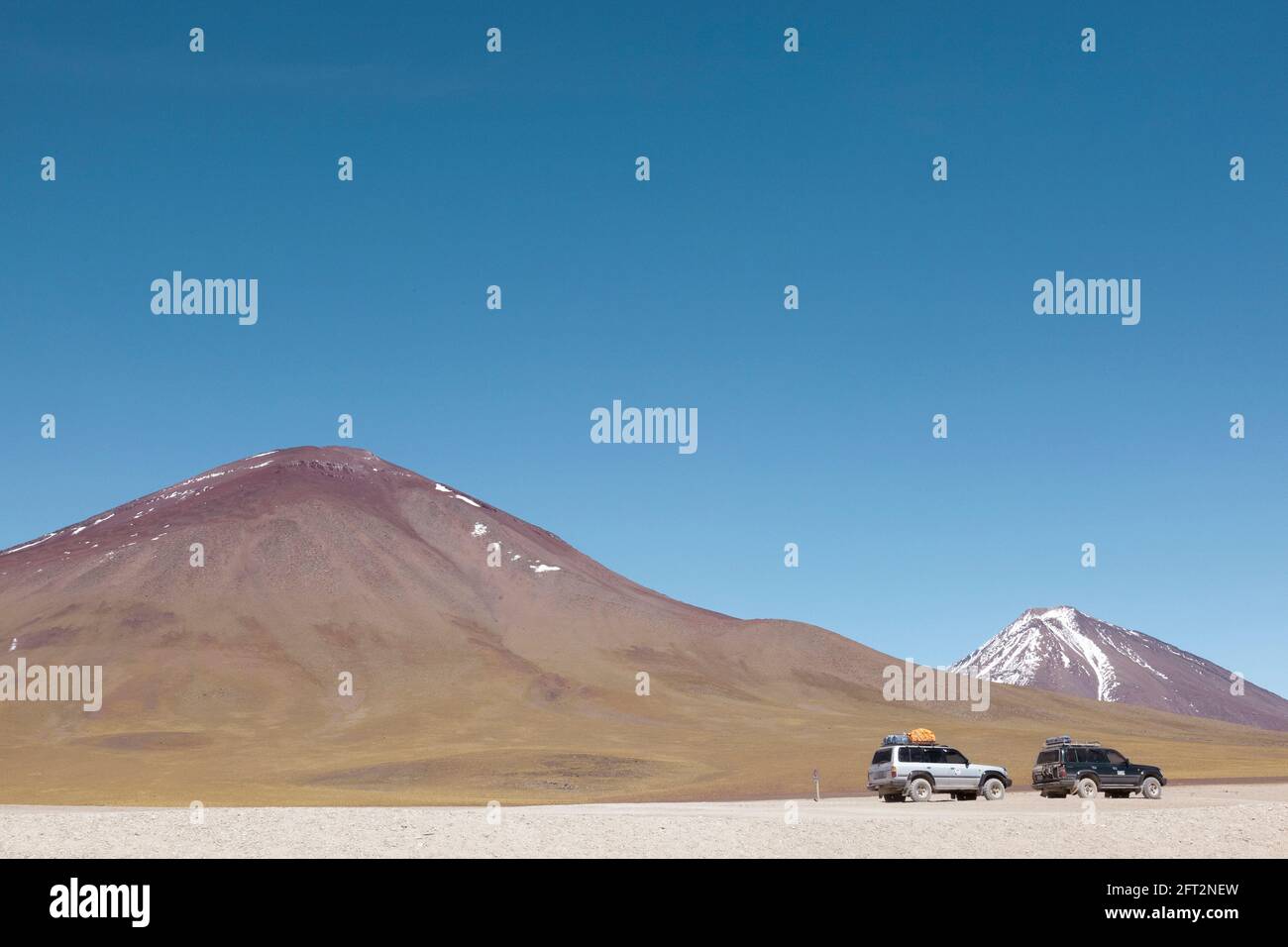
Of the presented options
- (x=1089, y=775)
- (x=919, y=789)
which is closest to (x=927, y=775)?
(x=919, y=789)

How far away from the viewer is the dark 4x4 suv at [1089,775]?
44.1 meters

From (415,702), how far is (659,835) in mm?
115144

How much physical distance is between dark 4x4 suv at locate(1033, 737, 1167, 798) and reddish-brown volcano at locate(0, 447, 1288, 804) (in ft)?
53.7

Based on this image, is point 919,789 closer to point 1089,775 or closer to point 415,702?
point 1089,775

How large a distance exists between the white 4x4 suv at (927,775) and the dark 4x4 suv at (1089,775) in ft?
6.00

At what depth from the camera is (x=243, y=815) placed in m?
33.3

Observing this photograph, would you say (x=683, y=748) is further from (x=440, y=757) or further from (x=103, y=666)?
(x=103, y=666)

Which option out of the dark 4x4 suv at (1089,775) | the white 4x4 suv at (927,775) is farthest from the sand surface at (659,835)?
the dark 4x4 suv at (1089,775)

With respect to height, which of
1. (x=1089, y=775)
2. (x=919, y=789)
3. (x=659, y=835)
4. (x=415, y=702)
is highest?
(x=659, y=835)

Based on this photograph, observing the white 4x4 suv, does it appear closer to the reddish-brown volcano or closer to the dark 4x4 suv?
the dark 4x4 suv

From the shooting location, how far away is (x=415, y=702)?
138 m

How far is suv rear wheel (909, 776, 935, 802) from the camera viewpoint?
140 feet
